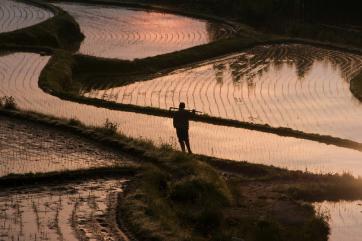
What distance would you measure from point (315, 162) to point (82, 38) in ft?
47.4

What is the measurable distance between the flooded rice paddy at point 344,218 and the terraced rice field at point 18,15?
49.2 ft

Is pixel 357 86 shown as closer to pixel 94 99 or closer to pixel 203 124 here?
pixel 203 124

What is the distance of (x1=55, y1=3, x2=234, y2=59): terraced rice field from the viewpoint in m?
21.9

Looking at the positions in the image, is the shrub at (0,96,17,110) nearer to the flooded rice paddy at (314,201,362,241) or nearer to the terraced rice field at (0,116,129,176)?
the terraced rice field at (0,116,129,176)

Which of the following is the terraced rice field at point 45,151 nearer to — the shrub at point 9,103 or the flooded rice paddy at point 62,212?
the flooded rice paddy at point 62,212

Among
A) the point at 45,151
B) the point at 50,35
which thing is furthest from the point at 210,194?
the point at 50,35

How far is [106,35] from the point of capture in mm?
24359

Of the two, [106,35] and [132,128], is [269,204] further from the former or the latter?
[106,35]

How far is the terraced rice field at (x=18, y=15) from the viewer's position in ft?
76.9

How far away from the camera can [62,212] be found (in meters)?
7.45

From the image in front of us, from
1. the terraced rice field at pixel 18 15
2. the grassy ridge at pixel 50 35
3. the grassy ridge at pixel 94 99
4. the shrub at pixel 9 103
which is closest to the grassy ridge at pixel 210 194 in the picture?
the grassy ridge at pixel 94 99

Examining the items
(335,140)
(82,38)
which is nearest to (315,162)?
(335,140)

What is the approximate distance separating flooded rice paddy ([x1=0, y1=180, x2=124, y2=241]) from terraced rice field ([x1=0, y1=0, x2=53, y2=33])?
14298mm

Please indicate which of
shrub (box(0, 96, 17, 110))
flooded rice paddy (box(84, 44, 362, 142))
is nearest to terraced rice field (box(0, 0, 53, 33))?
flooded rice paddy (box(84, 44, 362, 142))
